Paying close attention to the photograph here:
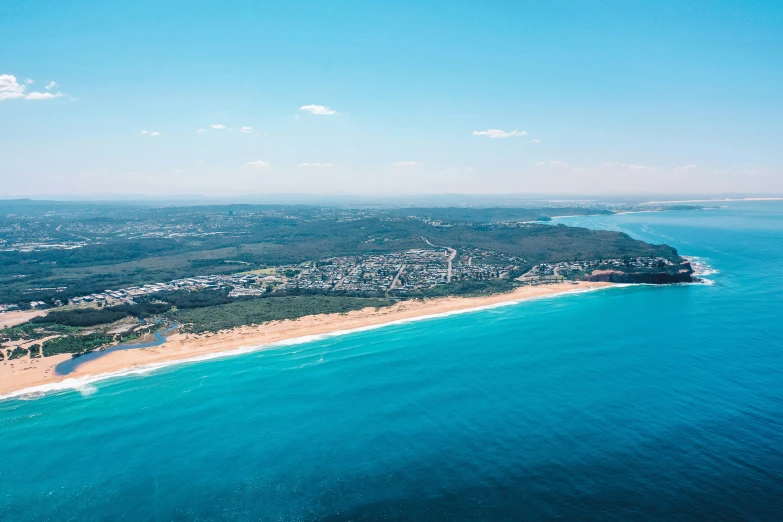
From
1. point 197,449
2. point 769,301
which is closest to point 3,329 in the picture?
point 197,449

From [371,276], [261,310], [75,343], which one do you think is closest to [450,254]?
[371,276]

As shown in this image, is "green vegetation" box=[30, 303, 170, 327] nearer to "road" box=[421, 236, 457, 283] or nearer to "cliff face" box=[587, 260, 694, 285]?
"road" box=[421, 236, 457, 283]

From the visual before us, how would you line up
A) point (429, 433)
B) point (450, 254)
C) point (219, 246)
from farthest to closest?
point (219, 246) → point (450, 254) → point (429, 433)

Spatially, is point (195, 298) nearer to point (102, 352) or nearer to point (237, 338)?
point (102, 352)

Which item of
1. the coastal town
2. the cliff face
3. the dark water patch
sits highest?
the cliff face

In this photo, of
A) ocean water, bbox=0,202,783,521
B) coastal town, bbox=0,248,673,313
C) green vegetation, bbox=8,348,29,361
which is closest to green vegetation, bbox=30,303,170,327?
coastal town, bbox=0,248,673,313

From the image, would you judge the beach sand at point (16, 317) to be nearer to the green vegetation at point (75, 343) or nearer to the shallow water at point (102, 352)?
the green vegetation at point (75, 343)
